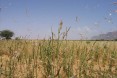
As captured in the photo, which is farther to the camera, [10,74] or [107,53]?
Answer: [107,53]

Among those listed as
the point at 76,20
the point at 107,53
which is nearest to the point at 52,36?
the point at 76,20

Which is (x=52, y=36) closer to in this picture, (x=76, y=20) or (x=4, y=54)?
(x=76, y=20)

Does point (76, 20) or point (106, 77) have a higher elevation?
point (76, 20)

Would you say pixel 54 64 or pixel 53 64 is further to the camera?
pixel 54 64

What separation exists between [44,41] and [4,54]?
2.99 meters

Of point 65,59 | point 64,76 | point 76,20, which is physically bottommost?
point 64,76

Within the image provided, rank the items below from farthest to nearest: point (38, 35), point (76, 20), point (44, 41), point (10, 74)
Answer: point (38, 35) → point (44, 41) → point (76, 20) → point (10, 74)

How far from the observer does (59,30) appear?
2904mm

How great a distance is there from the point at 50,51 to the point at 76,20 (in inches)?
22.9

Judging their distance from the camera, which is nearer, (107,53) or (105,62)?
(105,62)

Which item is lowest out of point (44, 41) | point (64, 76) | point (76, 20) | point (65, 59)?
point (64, 76)

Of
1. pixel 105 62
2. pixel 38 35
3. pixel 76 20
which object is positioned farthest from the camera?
pixel 105 62

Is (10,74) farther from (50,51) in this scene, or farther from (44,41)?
(44,41)

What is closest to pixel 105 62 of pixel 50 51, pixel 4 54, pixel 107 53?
pixel 107 53
